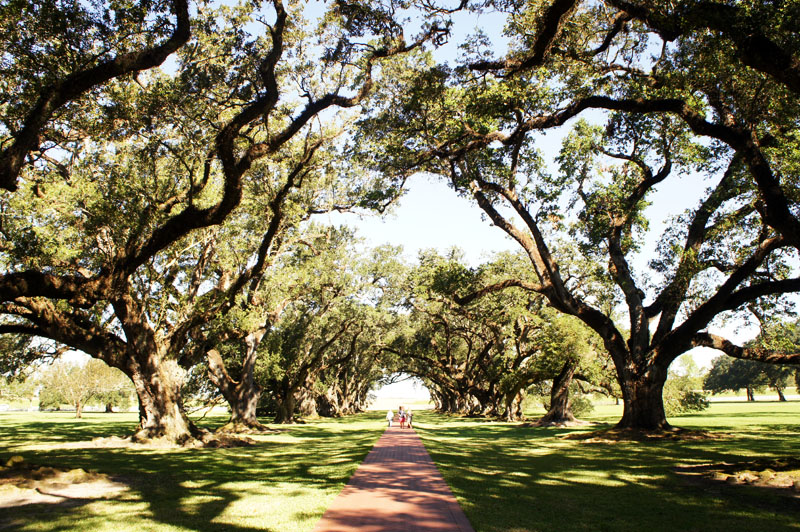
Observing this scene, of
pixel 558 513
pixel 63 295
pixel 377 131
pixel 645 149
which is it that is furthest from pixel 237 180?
pixel 645 149

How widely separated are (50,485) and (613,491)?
396 inches

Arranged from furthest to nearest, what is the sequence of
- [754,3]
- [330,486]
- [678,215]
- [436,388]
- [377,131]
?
1. [436,388]
2. [678,215]
3. [377,131]
4. [330,486]
5. [754,3]

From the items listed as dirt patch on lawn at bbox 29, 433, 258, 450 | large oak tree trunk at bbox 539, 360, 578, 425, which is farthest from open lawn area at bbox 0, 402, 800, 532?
large oak tree trunk at bbox 539, 360, 578, 425

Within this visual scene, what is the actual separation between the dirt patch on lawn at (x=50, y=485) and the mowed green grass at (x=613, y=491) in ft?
20.4

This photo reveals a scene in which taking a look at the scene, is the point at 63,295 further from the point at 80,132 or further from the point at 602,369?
the point at 602,369

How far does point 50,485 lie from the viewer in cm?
860

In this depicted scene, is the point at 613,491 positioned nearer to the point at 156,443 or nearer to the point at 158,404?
the point at 156,443

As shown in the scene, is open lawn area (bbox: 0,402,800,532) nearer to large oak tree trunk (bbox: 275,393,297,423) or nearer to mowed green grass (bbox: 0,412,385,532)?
mowed green grass (bbox: 0,412,385,532)

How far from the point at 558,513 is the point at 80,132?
47.2 feet

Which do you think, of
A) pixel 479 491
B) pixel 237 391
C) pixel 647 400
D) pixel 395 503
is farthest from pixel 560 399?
pixel 395 503

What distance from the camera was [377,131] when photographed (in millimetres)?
14773

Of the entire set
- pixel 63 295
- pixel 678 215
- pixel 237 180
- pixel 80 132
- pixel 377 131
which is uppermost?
pixel 377 131

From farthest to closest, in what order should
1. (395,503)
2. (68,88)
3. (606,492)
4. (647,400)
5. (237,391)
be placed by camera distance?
(237,391) → (647,400) → (606,492) → (68,88) → (395,503)

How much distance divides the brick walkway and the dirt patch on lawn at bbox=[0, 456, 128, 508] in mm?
4196
